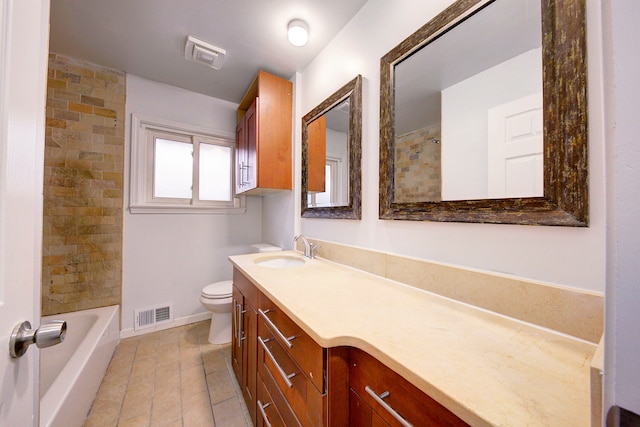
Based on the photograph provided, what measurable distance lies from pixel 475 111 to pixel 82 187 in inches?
109

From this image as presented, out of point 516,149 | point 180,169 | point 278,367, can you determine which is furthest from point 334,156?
point 180,169

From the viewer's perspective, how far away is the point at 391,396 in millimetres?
533

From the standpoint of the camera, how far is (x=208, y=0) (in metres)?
1.36

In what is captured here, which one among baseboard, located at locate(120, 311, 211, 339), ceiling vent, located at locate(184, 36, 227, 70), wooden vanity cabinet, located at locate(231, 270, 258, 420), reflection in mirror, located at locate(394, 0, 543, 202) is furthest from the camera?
baseboard, located at locate(120, 311, 211, 339)

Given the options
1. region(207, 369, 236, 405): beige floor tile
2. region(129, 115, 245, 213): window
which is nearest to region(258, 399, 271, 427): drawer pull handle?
region(207, 369, 236, 405): beige floor tile

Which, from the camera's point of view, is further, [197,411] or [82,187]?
[82,187]

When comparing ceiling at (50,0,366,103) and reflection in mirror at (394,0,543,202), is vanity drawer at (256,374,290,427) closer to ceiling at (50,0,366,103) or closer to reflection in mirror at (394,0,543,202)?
reflection in mirror at (394,0,543,202)

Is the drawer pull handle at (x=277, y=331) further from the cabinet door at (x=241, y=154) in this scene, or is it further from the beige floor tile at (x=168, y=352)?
the cabinet door at (x=241, y=154)

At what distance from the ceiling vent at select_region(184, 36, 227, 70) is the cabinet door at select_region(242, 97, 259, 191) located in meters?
0.39

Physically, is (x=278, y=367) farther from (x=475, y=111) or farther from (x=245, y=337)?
(x=475, y=111)

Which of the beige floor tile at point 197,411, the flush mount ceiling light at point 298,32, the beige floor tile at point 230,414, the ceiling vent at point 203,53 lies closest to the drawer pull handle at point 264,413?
the beige floor tile at point 230,414

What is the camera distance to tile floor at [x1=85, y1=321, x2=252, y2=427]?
1273 millimetres

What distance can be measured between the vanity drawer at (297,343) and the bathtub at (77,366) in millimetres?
950

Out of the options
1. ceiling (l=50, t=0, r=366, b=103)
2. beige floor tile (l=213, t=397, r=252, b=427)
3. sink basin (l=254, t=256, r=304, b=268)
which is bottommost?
beige floor tile (l=213, t=397, r=252, b=427)
